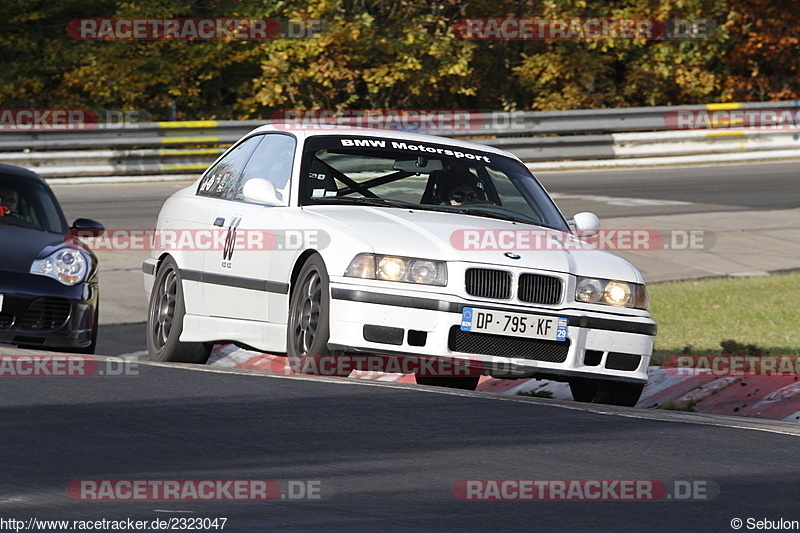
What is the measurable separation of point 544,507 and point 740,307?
8717 millimetres

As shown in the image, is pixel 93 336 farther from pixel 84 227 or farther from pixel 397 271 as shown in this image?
pixel 397 271

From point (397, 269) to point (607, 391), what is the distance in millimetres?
1556

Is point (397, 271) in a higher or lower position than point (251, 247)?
lower

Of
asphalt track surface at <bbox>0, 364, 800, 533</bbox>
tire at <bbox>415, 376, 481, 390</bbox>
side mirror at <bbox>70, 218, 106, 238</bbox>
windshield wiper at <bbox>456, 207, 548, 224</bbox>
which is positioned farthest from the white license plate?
side mirror at <bbox>70, 218, 106, 238</bbox>

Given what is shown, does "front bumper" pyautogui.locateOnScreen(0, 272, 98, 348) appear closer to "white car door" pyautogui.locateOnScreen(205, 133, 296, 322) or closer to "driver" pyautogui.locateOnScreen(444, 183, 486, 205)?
"white car door" pyautogui.locateOnScreen(205, 133, 296, 322)

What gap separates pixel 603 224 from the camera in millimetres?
18500

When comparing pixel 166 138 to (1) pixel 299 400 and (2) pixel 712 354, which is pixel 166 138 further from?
(1) pixel 299 400

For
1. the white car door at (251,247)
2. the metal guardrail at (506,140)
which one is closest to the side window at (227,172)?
the white car door at (251,247)

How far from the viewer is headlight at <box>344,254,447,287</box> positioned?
761cm

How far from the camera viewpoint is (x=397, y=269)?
25.0ft

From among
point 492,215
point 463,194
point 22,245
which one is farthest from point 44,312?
point 492,215

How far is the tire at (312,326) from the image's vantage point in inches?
303

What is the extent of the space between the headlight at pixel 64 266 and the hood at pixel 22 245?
55 millimetres

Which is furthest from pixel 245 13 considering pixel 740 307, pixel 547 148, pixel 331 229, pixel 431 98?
pixel 331 229
